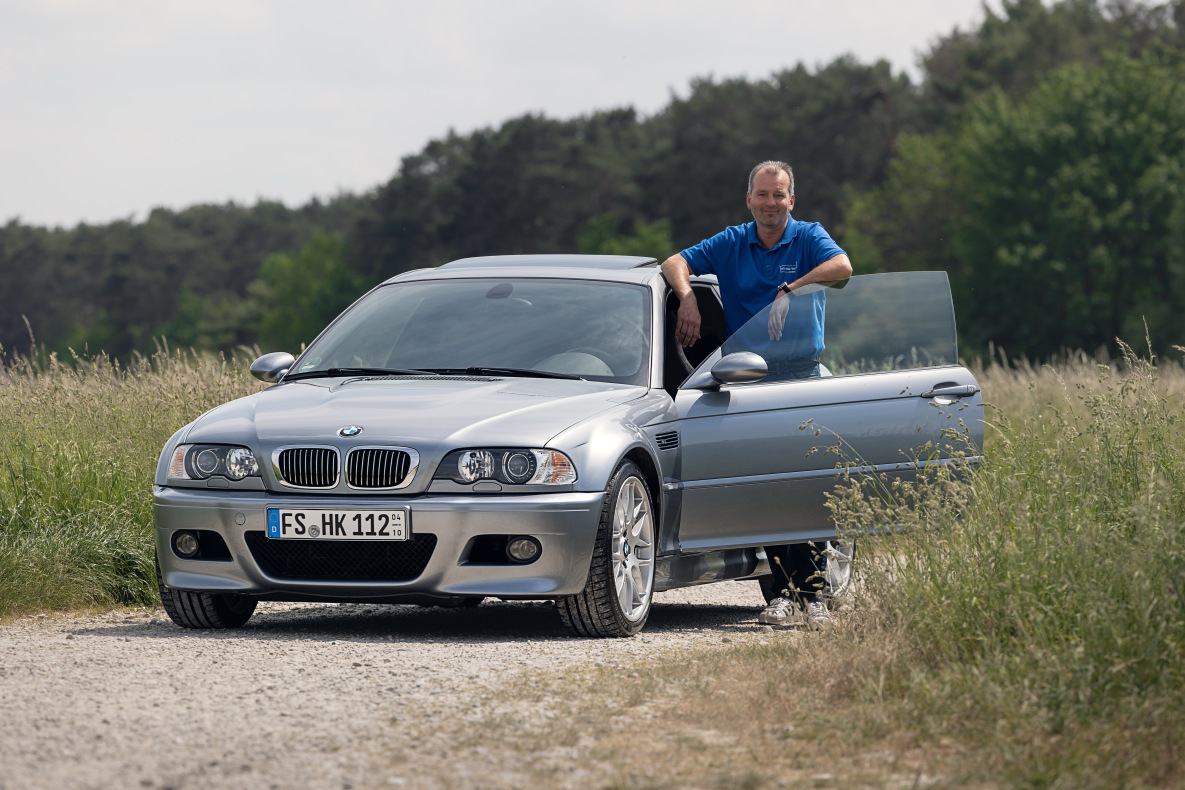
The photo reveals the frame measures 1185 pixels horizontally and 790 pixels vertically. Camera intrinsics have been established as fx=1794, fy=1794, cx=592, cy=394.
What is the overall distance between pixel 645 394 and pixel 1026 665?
3053 millimetres

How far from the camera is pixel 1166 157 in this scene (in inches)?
2272

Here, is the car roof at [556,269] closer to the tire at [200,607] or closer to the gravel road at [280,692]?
the gravel road at [280,692]

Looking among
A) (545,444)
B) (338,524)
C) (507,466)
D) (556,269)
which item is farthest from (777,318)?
(338,524)

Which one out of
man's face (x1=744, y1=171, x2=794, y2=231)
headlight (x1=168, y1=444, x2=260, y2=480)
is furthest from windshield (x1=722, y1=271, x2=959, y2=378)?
headlight (x1=168, y1=444, x2=260, y2=480)

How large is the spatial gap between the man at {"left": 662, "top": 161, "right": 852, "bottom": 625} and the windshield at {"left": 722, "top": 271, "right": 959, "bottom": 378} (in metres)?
0.05

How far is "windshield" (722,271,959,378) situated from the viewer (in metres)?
8.77

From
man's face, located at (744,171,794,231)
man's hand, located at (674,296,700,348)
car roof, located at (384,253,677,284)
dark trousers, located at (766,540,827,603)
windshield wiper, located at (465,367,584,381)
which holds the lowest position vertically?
dark trousers, located at (766,540,827,603)

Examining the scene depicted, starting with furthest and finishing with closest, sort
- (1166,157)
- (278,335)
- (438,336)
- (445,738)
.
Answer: (278,335), (1166,157), (438,336), (445,738)

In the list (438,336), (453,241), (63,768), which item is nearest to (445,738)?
(63,768)

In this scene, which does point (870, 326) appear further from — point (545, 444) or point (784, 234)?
point (545, 444)

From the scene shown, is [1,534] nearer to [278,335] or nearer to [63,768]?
[63,768]

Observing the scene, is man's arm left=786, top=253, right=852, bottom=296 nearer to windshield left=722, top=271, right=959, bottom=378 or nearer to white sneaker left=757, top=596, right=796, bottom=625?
windshield left=722, top=271, right=959, bottom=378

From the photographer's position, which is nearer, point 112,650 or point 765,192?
point 112,650

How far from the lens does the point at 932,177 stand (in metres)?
67.6
